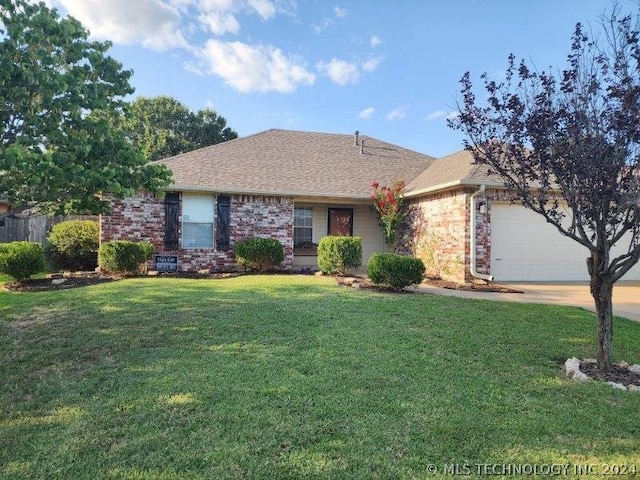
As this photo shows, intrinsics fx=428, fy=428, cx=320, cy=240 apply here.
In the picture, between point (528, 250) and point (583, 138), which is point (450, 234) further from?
point (583, 138)


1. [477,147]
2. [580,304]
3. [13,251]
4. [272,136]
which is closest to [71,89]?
[477,147]

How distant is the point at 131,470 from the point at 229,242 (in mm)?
10612

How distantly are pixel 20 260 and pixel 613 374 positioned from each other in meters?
11.9

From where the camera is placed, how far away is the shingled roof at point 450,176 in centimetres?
1113

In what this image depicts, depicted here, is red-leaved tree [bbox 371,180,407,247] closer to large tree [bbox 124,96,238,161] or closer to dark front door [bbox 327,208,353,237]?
dark front door [bbox 327,208,353,237]

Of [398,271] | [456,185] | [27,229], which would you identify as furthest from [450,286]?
[27,229]

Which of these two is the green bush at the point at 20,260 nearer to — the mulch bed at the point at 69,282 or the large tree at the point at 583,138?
the mulch bed at the point at 69,282

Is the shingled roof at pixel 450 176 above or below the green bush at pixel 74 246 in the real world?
above

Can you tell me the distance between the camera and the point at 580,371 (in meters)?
4.60

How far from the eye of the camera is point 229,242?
13117mm

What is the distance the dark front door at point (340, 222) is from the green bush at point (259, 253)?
3.20 meters

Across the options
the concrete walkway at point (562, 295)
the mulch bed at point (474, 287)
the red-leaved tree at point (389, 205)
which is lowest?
the concrete walkway at point (562, 295)

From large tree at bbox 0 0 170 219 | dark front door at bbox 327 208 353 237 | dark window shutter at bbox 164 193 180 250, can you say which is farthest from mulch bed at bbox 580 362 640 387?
dark front door at bbox 327 208 353 237

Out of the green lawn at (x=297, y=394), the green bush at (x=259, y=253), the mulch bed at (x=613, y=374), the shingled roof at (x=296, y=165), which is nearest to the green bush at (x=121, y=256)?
the shingled roof at (x=296, y=165)
